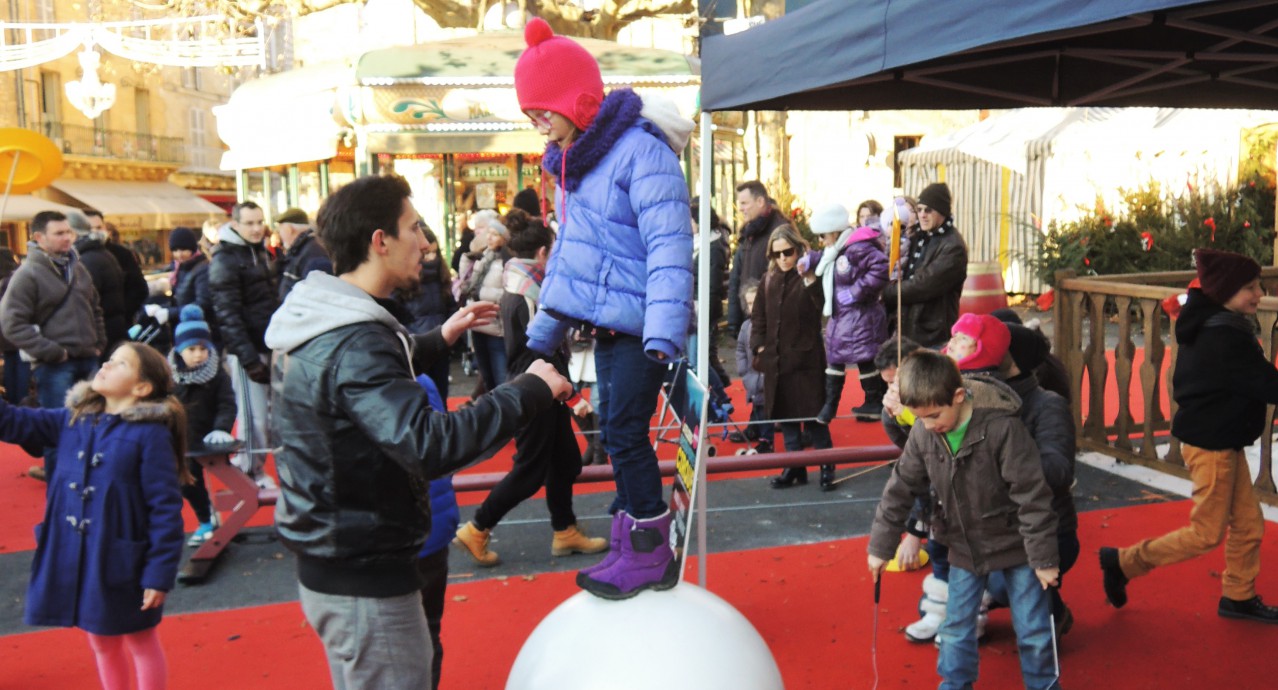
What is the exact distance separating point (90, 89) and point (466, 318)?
2128cm

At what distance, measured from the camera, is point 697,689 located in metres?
2.86

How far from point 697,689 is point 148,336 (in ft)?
22.4

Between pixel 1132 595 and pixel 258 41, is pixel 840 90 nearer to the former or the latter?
pixel 1132 595

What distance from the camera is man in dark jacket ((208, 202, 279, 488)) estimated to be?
7.14 m

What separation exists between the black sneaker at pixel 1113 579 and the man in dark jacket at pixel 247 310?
4.75m

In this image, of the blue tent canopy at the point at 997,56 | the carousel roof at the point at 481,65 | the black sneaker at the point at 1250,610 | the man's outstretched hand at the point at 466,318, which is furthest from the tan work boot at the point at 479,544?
the carousel roof at the point at 481,65

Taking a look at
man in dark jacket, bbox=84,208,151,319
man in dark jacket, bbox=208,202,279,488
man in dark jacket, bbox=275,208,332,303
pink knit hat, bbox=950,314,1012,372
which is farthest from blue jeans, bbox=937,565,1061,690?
man in dark jacket, bbox=84,208,151,319

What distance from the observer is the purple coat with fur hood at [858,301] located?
779 centimetres

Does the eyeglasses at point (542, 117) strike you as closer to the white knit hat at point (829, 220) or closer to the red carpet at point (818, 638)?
the red carpet at point (818, 638)

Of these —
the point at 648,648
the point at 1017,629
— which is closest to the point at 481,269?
the point at 1017,629

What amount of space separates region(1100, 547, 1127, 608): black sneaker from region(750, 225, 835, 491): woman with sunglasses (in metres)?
2.75

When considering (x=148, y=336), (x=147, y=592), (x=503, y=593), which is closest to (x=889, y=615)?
(x=503, y=593)

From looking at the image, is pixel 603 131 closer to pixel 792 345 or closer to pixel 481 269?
pixel 792 345

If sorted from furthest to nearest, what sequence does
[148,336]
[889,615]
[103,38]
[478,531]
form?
1. [103,38]
2. [148,336]
3. [478,531]
4. [889,615]
